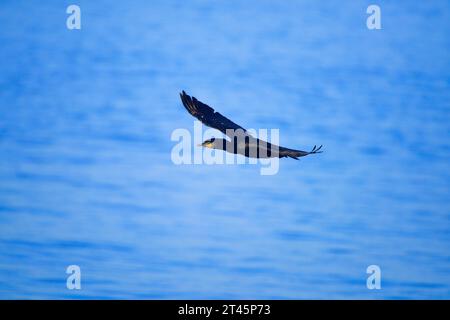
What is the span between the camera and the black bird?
414 centimetres

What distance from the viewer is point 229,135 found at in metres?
4.19

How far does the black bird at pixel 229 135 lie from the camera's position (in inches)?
163

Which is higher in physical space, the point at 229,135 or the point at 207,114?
the point at 207,114

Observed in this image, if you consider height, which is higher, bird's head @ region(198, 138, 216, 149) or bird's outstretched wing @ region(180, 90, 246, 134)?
bird's outstretched wing @ region(180, 90, 246, 134)

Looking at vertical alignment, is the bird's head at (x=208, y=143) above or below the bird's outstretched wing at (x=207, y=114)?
below

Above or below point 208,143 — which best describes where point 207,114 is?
above
